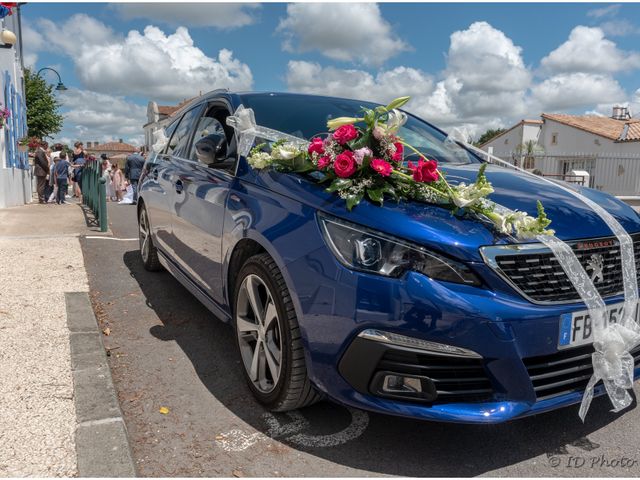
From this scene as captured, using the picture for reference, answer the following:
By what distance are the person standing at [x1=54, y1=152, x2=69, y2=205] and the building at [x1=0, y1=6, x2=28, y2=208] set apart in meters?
0.84

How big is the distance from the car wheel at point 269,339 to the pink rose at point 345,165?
1.83ft

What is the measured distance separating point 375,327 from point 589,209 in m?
1.30

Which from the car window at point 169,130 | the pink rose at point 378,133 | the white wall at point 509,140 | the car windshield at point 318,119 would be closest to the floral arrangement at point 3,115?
the car window at point 169,130

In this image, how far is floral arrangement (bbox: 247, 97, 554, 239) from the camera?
7.43 feet

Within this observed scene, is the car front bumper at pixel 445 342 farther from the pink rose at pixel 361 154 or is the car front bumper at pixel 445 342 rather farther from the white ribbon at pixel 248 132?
the white ribbon at pixel 248 132

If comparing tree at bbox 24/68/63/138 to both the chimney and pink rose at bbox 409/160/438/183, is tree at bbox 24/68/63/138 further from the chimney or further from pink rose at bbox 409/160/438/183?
the chimney

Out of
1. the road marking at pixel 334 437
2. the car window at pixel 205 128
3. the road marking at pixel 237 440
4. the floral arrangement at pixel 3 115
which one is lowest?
the road marking at pixel 237 440

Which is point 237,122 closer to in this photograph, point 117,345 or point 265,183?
point 265,183

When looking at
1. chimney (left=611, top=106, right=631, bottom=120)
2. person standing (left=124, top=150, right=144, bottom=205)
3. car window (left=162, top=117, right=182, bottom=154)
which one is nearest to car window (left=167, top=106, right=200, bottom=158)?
car window (left=162, top=117, right=182, bottom=154)

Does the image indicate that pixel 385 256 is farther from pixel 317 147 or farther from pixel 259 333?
pixel 259 333

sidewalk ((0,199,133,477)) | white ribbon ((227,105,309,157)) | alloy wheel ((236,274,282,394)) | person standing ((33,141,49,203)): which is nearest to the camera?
sidewalk ((0,199,133,477))

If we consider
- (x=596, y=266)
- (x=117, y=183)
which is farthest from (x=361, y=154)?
(x=117, y=183)

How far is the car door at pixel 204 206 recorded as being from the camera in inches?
127

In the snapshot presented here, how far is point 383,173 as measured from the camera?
237cm
